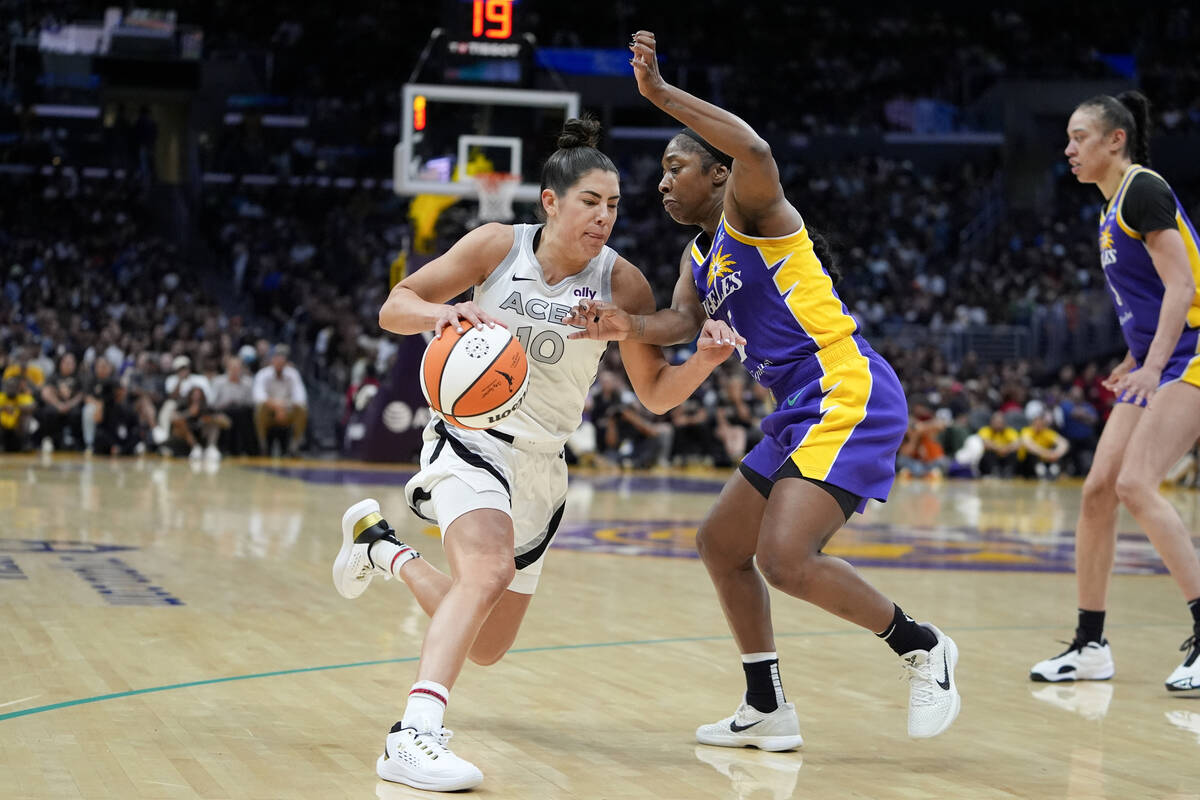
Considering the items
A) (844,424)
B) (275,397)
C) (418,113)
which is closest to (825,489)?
(844,424)

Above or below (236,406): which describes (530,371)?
above

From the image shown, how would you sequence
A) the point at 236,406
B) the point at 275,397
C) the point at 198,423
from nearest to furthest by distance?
the point at 198,423, the point at 236,406, the point at 275,397

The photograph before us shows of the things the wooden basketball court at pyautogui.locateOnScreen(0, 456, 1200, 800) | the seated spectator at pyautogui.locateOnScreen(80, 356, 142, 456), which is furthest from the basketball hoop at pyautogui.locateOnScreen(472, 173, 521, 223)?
the wooden basketball court at pyautogui.locateOnScreen(0, 456, 1200, 800)

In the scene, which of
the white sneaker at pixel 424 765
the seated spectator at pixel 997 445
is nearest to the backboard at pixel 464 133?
the seated spectator at pixel 997 445

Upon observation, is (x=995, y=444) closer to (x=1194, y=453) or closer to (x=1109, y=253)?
(x=1194, y=453)

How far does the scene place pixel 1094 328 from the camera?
25031 mm

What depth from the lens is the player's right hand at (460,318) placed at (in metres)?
4.16

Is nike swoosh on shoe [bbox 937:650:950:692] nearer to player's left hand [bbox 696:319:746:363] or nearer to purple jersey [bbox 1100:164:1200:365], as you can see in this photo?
player's left hand [bbox 696:319:746:363]

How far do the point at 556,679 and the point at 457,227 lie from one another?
40.5ft

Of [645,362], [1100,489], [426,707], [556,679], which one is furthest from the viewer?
[1100,489]

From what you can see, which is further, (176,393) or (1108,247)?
(176,393)

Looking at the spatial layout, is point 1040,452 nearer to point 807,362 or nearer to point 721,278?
point 807,362

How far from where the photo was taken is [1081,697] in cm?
545

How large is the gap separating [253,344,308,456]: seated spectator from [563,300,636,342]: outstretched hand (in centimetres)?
1477
